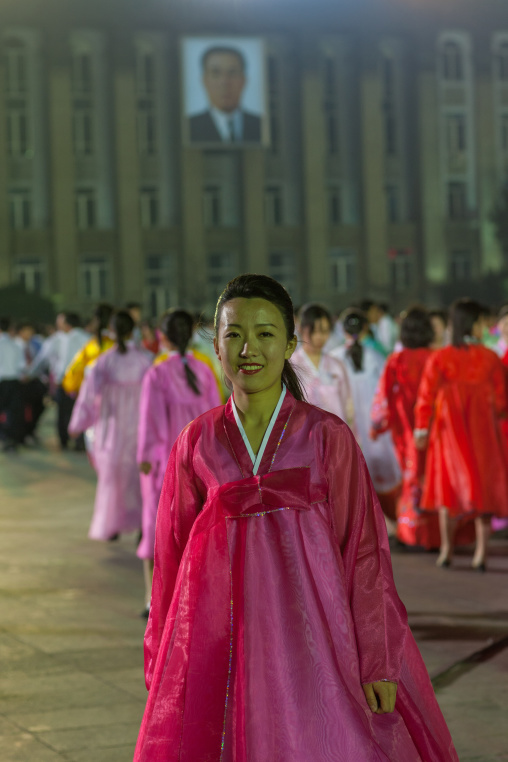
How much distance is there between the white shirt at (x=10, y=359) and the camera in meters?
16.0

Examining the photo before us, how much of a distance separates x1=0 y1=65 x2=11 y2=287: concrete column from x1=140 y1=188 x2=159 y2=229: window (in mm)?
4750

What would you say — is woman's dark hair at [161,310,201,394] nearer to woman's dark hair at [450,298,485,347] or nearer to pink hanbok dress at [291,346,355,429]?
pink hanbok dress at [291,346,355,429]

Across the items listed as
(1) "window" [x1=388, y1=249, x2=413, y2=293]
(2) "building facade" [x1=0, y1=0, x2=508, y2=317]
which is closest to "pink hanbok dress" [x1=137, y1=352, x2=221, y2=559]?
(2) "building facade" [x1=0, y1=0, x2=508, y2=317]

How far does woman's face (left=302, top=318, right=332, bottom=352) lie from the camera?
24.9 feet

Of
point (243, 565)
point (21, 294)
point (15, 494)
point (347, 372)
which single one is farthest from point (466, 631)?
point (21, 294)

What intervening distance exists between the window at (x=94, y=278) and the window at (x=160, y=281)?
1462 millimetres

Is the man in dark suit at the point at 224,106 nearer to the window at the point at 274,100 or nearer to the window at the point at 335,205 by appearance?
the window at the point at 274,100

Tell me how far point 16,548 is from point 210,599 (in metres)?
5.82

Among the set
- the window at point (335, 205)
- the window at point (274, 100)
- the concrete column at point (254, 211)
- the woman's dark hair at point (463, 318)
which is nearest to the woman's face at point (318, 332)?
the woman's dark hair at point (463, 318)

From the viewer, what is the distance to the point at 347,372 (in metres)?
8.05

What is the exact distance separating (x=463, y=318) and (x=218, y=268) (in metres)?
35.1

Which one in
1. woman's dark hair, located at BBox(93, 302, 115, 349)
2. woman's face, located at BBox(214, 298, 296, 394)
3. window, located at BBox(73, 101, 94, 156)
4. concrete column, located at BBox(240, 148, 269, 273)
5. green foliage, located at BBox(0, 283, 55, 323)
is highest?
window, located at BBox(73, 101, 94, 156)

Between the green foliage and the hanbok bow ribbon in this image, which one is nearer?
the hanbok bow ribbon

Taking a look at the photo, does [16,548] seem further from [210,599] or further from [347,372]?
[210,599]
